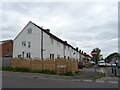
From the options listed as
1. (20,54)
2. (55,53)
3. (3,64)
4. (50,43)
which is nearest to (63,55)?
(55,53)

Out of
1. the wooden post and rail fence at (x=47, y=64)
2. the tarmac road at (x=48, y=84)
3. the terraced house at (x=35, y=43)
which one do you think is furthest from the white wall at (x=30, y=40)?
the tarmac road at (x=48, y=84)

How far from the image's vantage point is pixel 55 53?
3372cm

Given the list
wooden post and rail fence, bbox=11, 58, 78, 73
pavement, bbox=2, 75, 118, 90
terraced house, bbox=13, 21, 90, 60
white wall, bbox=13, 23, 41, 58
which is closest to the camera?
pavement, bbox=2, 75, 118, 90

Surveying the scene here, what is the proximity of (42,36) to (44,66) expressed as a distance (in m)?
13.0

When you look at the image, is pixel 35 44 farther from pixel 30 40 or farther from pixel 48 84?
pixel 48 84

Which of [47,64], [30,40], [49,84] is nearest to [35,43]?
[30,40]

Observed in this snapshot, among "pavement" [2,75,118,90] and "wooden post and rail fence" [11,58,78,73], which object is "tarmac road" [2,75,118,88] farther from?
"wooden post and rail fence" [11,58,78,73]

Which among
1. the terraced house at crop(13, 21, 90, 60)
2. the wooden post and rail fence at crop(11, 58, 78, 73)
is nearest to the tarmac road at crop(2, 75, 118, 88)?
the wooden post and rail fence at crop(11, 58, 78, 73)

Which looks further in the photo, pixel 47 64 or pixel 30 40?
pixel 30 40

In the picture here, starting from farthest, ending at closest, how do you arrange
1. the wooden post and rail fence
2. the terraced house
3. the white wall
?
1. the white wall
2. the terraced house
3. the wooden post and rail fence

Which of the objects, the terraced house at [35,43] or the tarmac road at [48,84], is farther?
the terraced house at [35,43]

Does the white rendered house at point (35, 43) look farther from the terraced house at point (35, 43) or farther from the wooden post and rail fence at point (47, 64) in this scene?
the wooden post and rail fence at point (47, 64)

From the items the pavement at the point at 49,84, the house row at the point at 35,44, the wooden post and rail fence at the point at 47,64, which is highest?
the house row at the point at 35,44

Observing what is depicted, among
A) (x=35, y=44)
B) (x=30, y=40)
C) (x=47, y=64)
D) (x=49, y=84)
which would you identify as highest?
(x=30, y=40)
